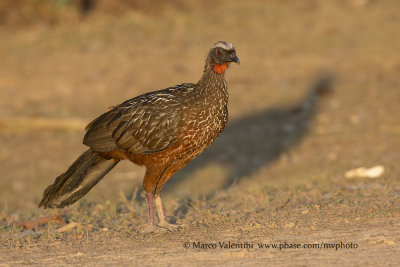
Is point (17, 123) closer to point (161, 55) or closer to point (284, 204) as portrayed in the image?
point (161, 55)

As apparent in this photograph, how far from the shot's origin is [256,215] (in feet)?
22.5

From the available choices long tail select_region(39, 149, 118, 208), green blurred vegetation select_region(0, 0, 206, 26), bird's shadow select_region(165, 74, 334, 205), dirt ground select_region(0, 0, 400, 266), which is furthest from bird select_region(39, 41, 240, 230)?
green blurred vegetation select_region(0, 0, 206, 26)

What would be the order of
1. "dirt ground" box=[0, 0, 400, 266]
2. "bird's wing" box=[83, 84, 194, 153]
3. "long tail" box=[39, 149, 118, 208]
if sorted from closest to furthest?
"dirt ground" box=[0, 0, 400, 266]
"bird's wing" box=[83, 84, 194, 153]
"long tail" box=[39, 149, 118, 208]

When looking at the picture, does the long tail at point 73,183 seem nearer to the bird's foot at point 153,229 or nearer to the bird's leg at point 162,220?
the bird's leg at point 162,220

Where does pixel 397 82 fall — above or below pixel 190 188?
above

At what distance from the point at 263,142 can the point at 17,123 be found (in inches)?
210

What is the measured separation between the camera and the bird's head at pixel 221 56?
21.9ft

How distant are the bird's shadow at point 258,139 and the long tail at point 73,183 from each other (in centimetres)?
340

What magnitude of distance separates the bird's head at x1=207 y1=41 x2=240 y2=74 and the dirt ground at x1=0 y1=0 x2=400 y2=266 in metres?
1.58

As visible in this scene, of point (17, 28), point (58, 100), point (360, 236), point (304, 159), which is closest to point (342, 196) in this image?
point (360, 236)

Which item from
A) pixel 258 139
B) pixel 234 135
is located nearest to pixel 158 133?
pixel 258 139

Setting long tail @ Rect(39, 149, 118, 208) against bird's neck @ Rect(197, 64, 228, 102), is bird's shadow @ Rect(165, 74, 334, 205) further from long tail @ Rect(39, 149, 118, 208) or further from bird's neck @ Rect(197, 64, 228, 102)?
bird's neck @ Rect(197, 64, 228, 102)

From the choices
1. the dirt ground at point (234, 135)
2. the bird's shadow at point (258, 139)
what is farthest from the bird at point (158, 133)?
the bird's shadow at point (258, 139)

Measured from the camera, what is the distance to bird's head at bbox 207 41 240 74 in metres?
6.67
